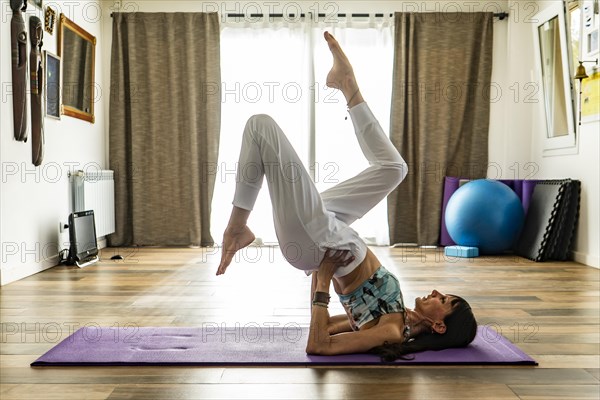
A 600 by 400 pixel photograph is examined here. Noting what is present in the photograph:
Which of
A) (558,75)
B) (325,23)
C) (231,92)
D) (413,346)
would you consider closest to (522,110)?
(558,75)

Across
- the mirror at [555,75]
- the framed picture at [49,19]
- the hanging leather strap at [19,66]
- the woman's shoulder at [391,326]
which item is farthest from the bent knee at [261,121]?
the mirror at [555,75]

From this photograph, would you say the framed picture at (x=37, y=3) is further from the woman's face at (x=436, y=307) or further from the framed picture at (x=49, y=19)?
the woman's face at (x=436, y=307)

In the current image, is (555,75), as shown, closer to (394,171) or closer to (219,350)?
(394,171)

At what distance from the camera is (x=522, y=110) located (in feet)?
20.4

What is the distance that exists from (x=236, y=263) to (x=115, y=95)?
2.27 metres

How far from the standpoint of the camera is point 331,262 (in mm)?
2375

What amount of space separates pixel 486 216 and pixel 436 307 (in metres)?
3.15

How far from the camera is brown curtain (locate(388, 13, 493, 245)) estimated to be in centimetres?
615

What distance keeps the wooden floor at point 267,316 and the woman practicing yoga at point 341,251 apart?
6.3 inches

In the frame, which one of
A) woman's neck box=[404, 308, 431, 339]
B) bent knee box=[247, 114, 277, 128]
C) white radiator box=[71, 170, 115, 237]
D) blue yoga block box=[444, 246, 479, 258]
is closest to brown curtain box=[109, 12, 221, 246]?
white radiator box=[71, 170, 115, 237]

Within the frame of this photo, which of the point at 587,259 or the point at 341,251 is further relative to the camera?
the point at 587,259

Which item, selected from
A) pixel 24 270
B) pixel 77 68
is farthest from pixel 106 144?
pixel 24 270

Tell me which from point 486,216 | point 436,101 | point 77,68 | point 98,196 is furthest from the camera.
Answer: point 436,101

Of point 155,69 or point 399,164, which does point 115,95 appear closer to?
point 155,69
